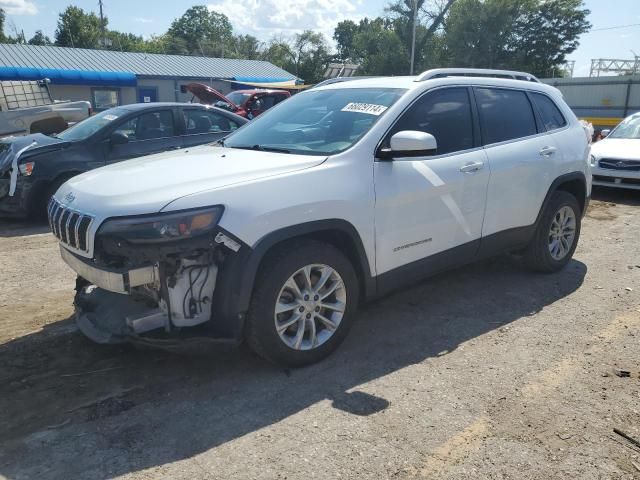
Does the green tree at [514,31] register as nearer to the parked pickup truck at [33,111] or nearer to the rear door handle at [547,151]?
the parked pickup truck at [33,111]

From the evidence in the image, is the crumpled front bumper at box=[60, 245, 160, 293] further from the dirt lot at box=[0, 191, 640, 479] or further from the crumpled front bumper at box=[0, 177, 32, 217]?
the crumpled front bumper at box=[0, 177, 32, 217]

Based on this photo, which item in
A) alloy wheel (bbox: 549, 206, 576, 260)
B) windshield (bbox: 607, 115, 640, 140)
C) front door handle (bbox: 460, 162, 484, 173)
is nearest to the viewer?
front door handle (bbox: 460, 162, 484, 173)

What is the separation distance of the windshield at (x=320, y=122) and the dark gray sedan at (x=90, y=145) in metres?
3.96

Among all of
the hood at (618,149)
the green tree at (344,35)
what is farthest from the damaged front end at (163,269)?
the green tree at (344,35)

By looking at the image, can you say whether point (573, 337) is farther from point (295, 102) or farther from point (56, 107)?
point (56, 107)

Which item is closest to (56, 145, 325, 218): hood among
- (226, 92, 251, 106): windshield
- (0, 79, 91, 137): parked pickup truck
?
(0, 79, 91, 137): parked pickup truck

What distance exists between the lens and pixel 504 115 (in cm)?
483

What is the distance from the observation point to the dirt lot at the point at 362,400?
2709mm

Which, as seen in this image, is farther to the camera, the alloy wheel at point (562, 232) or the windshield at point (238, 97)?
the windshield at point (238, 97)

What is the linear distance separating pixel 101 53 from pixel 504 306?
3588 centimetres

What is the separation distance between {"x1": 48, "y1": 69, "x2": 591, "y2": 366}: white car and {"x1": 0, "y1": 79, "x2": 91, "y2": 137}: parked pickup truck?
658 cm

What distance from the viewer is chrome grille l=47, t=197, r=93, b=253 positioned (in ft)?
10.5

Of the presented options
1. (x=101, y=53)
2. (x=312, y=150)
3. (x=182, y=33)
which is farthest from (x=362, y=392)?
(x=182, y=33)

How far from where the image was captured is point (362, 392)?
3334 mm
